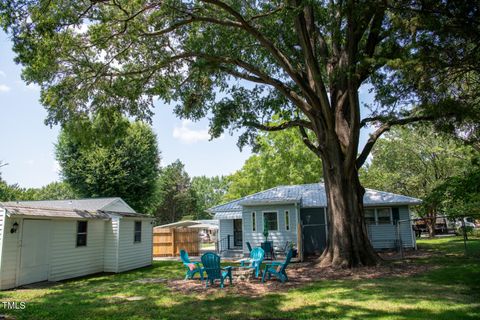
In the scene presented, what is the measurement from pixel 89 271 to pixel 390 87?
44.5ft

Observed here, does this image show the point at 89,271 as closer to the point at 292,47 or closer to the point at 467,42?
the point at 292,47

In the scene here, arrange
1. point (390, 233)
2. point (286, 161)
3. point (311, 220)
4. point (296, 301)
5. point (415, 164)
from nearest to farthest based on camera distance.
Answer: point (296, 301), point (390, 233), point (311, 220), point (415, 164), point (286, 161)

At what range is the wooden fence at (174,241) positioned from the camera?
73.1 feet

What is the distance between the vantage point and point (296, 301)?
24.5ft

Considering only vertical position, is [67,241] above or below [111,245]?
above

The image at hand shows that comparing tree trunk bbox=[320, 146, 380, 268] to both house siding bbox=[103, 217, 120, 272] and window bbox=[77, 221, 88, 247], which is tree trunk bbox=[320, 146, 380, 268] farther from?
window bbox=[77, 221, 88, 247]

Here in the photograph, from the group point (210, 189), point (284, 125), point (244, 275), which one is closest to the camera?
point (244, 275)

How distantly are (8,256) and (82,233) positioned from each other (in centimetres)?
336

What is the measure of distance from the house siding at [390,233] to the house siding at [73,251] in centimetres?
1429

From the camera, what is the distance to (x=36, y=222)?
1173cm

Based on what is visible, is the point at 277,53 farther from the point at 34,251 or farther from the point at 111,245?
the point at 111,245

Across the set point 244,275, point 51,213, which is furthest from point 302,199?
point 51,213

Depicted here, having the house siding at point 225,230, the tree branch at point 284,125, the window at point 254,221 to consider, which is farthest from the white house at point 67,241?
the tree branch at point 284,125

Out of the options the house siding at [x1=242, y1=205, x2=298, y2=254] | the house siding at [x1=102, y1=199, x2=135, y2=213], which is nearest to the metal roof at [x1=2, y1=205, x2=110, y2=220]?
the house siding at [x1=102, y1=199, x2=135, y2=213]
